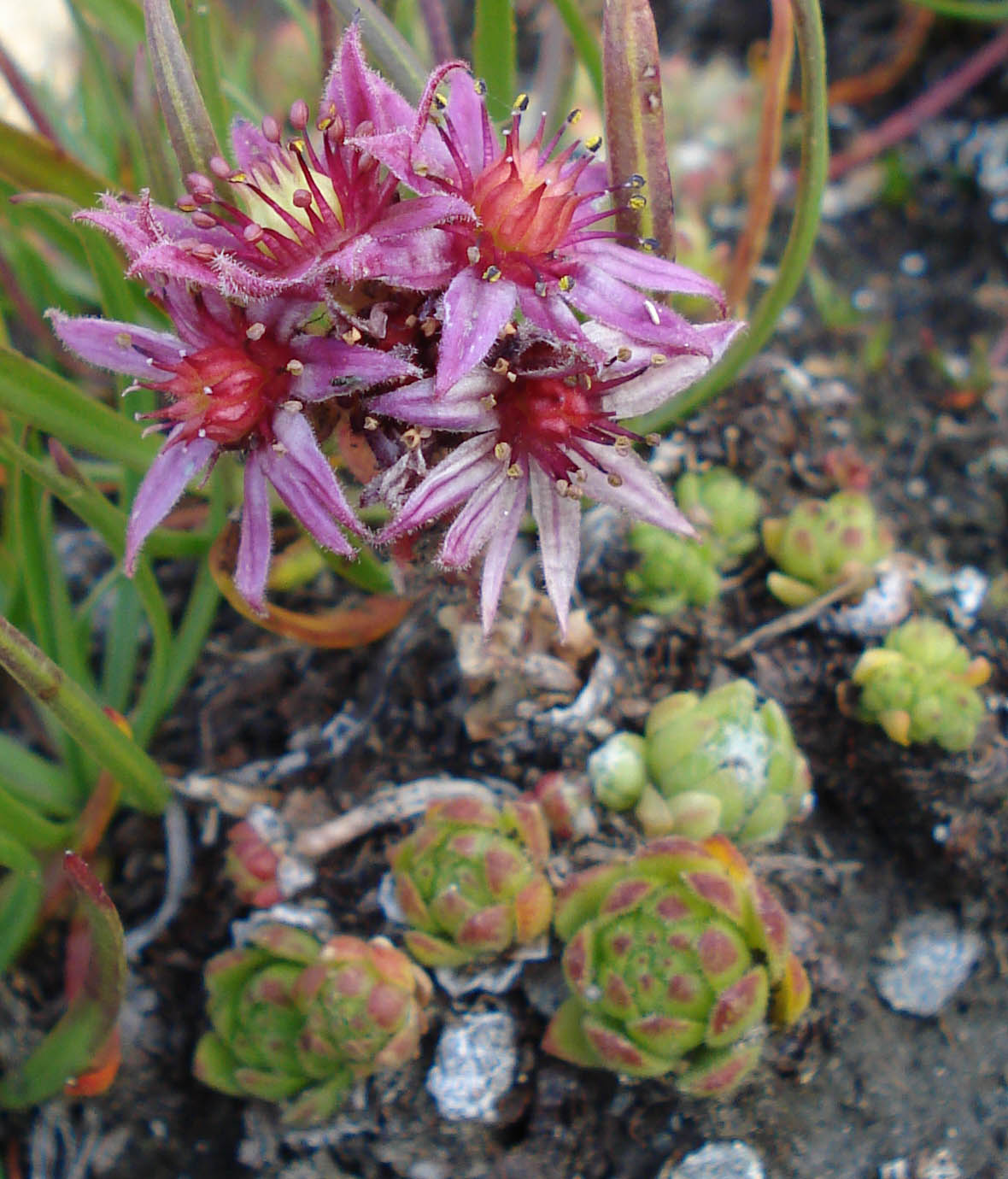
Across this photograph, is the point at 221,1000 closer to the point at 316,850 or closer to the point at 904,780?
the point at 316,850

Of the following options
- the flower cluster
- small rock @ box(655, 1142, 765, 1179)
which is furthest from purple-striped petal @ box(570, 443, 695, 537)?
small rock @ box(655, 1142, 765, 1179)

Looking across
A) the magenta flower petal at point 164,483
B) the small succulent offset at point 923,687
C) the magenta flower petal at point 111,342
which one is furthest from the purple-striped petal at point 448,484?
the small succulent offset at point 923,687

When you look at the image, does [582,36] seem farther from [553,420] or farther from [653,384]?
[553,420]

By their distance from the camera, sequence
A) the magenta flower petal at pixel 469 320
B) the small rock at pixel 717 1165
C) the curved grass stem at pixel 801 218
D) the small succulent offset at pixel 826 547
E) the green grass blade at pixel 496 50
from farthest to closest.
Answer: the small succulent offset at pixel 826 547, the green grass blade at pixel 496 50, the small rock at pixel 717 1165, the curved grass stem at pixel 801 218, the magenta flower petal at pixel 469 320

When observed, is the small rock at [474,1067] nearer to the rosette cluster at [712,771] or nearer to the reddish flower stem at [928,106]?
the rosette cluster at [712,771]

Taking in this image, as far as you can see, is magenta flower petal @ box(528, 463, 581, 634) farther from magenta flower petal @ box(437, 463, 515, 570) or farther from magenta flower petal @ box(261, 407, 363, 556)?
magenta flower petal @ box(261, 407, 363, 556)

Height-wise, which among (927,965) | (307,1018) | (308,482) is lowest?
(927,965)

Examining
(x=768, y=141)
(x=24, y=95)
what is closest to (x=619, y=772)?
(x=768, y=141)
